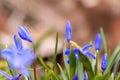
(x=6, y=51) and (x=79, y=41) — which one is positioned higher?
(x=6, y=51)

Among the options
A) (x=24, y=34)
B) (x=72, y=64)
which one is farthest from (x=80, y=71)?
(x=24, y=34)

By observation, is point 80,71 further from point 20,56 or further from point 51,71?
point 20,56

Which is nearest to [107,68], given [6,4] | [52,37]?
[52,37]

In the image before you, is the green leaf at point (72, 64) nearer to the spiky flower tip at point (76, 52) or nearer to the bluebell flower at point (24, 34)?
the spiky flower tip at point (76, 52)

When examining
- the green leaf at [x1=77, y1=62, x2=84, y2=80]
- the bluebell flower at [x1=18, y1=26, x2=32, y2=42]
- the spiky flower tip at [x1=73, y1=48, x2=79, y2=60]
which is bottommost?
the green leaf at [x1=77, y1=62, x2=84, y2=80]

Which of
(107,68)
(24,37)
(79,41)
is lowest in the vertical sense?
(79,41)

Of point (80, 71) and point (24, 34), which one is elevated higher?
point (24, 34)

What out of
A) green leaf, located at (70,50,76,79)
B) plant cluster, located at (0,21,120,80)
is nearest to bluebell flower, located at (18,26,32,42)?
plant cluster, located at (0,21,120,80)

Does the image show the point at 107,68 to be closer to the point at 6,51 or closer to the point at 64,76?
the point at 64,76

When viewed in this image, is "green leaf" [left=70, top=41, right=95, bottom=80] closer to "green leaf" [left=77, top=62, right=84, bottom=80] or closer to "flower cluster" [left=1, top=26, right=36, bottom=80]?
"green leaf" [left=77, top=62, right=84, bottom=80]

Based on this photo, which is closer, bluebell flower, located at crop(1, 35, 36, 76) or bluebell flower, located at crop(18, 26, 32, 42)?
bluebell flower, located at crop(1, 35, 36, 76)

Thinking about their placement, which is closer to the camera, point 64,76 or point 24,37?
point 24,37
